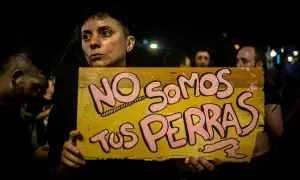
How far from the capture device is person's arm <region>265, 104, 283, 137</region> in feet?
10.8

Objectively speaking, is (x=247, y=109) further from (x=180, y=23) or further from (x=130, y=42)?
(x=180, y=23)

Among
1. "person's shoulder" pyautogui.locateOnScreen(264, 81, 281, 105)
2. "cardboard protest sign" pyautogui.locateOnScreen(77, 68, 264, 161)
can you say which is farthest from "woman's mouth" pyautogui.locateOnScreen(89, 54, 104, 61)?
"person's shoulder" pyautogui.locateOnScreen(264, 81, 281, 105)

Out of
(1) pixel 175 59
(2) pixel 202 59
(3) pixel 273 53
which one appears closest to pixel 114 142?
(2) pixel 202 59

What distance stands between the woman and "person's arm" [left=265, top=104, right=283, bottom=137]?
159cm

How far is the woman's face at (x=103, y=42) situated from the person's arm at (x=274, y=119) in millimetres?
1722

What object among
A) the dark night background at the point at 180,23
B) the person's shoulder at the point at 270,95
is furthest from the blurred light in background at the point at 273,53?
the person's shoulder at the point at 270,95

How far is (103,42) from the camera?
2.17 meters

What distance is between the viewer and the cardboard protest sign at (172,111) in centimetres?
196

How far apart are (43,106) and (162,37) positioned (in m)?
16.7

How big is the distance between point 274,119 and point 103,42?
6.50 feet

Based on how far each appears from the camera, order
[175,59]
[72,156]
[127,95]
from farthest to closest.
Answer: [175,59], [127,95], [72,156]

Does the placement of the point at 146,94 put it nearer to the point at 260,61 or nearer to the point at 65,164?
the point at 65,164

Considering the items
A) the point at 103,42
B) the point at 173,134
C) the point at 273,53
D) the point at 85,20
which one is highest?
the point at 273,53

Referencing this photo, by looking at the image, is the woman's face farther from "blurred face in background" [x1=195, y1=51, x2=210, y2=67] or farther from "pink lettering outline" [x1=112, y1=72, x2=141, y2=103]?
"blurred face in background" [x1=195, y1=51, x2=210, y2=67]
